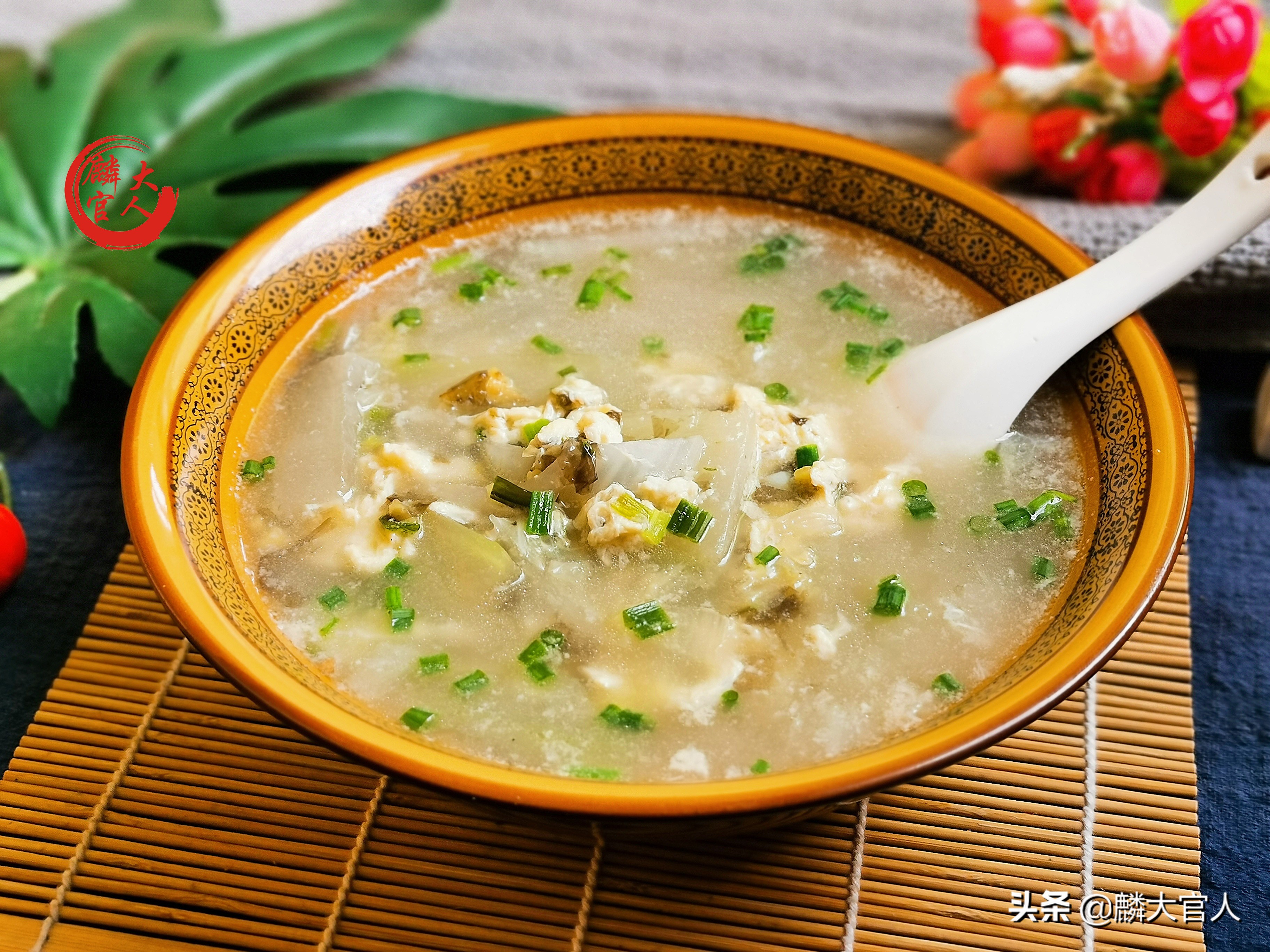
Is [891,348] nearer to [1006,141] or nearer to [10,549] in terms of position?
[1006,141]

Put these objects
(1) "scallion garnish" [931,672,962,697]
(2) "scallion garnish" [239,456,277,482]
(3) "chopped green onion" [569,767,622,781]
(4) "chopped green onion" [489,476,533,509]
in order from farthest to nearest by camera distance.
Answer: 1. (2) "scallion garnish" [239,456,277,482]
2. (4) "chopped green onion" [489,476,533,509]
3. (1) "scallion garnish" [931,672,962,697]
4. (3) "chopped green onion" [569,767,622,781]

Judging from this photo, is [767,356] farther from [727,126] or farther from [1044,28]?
[1044,28]

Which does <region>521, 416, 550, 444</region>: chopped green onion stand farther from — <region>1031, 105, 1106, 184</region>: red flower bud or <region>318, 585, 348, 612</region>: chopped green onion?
<region>1031, 105, 1106, 184</region>: red flower bud

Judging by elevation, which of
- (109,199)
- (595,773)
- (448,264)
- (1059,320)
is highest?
(109,199)

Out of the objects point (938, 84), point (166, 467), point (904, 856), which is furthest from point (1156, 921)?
point (938, 84)

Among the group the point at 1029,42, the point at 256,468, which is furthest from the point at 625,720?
the point at 1029,42

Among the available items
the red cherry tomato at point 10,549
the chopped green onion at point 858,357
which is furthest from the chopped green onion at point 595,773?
the red cherry tomato at point 10,549

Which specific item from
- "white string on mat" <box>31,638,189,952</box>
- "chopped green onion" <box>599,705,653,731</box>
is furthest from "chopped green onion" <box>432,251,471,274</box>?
"chopped green onion" <box>599,705,653,731</box>

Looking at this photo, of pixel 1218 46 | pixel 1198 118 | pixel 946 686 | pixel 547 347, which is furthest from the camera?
pixel 1198 118

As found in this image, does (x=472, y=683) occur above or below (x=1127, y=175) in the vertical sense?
below
